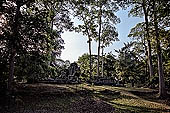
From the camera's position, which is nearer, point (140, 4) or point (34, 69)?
point (34, 69)

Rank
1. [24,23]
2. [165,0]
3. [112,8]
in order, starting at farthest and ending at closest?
[112,8]
[24,23]
[165,0]

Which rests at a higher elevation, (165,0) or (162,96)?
(165,0)

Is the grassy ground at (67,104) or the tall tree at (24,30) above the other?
the tall tree at (24,30)

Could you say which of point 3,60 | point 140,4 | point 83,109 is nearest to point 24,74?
point 3,60

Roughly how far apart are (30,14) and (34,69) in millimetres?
4305

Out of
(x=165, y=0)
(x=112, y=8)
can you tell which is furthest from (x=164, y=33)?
(x=112, y=8)

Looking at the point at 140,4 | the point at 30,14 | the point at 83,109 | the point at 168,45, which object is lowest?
the point at 83,109

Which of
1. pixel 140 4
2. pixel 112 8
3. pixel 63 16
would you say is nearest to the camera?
pixel 63 16

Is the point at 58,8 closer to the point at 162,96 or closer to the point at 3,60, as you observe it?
the point at 3,60

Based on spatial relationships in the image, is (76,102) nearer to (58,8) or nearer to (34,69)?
(34,69)

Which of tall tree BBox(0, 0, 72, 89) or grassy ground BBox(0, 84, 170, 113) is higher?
tall tree BBox(0, 0, 72, 89)

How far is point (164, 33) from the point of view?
1370 centimetres

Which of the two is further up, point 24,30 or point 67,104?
point 24,30

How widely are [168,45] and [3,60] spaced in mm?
11772
